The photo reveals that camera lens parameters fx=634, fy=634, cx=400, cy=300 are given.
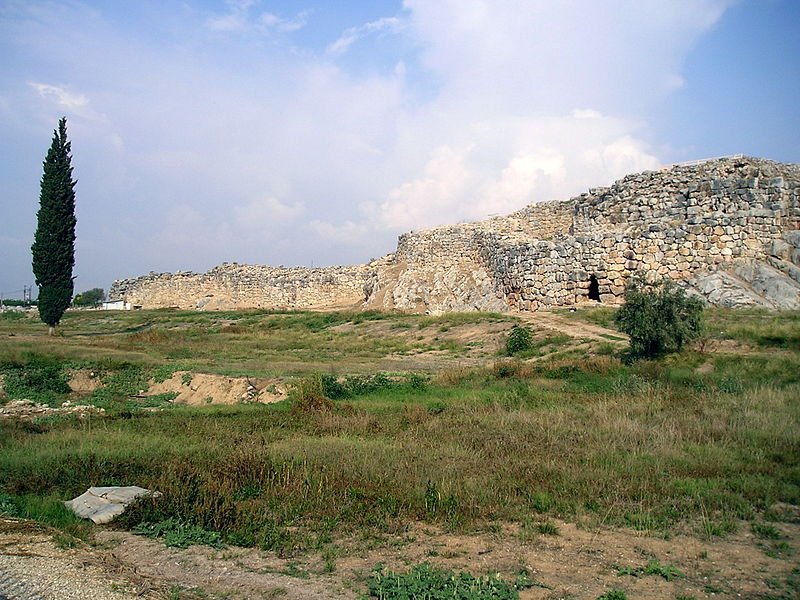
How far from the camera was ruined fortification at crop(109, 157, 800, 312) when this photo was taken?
22.1 m

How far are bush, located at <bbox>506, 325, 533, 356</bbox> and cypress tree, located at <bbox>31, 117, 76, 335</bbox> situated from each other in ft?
73.7

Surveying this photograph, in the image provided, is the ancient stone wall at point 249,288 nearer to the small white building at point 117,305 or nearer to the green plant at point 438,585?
the small white building at point 117,305

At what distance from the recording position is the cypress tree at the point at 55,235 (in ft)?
97.5

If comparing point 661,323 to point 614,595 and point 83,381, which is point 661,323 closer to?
point 614,595

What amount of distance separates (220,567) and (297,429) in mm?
4832

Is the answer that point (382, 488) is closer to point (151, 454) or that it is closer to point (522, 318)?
point (151, 454)

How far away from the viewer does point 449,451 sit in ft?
26.0

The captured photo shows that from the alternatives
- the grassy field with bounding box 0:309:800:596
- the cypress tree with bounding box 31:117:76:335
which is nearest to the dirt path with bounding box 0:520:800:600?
the grassy field with bounding box 0:309:800:596

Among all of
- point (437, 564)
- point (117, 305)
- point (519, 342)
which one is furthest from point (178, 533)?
point (117, 305)

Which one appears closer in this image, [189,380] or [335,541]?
[335,541]

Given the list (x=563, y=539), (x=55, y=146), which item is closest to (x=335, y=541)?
(x=563, y=539)

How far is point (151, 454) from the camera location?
7.74m

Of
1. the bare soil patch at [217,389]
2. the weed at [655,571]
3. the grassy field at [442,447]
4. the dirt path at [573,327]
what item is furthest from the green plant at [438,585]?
the dirt path at [573,327]

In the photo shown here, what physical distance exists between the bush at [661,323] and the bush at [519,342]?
370cm
